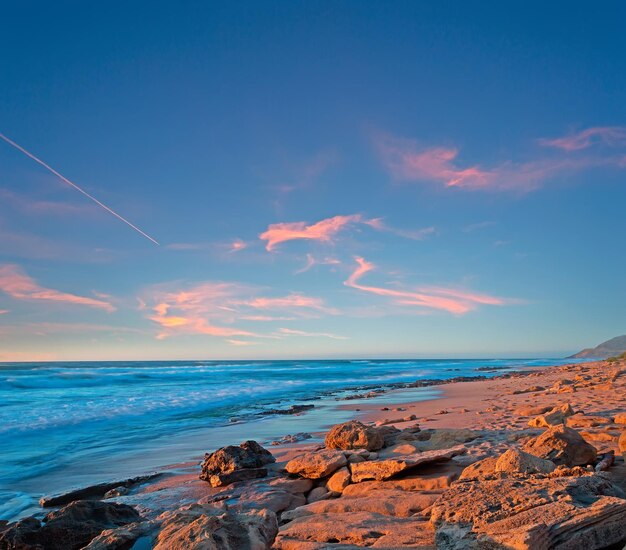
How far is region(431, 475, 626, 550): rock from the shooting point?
2699 millimetres

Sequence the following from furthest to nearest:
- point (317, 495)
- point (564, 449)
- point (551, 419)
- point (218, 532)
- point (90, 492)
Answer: point (551, 419) → point (90, 492) → point (317, 495) → point (564, 449) → point (218, 532)

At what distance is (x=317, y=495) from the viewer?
5836mm

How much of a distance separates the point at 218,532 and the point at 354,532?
1.28 m

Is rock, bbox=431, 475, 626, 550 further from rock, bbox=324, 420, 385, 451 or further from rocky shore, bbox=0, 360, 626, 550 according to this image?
rock, bbox=324, 420, 385, 451

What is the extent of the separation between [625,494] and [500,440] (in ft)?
13.4

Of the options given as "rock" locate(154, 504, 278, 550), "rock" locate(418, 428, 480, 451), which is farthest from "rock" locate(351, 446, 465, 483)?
"rock" locate(154, 504, 278, 550)

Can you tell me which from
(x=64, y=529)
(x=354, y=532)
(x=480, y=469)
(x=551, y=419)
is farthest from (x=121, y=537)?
(x=551, y=419)

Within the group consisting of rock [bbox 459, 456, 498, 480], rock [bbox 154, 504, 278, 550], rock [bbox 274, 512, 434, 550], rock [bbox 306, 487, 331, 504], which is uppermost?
rock [bbox 154, 504, 278, 550]

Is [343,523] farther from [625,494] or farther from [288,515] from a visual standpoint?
[625,494]

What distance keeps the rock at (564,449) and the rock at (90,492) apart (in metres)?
5.68

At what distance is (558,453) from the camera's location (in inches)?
205

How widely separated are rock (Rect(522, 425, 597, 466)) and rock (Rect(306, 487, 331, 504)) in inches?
98.2

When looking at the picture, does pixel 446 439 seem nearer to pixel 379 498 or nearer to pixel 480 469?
pixel 480 469

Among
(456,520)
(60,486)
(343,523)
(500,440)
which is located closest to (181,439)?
(60,486)
